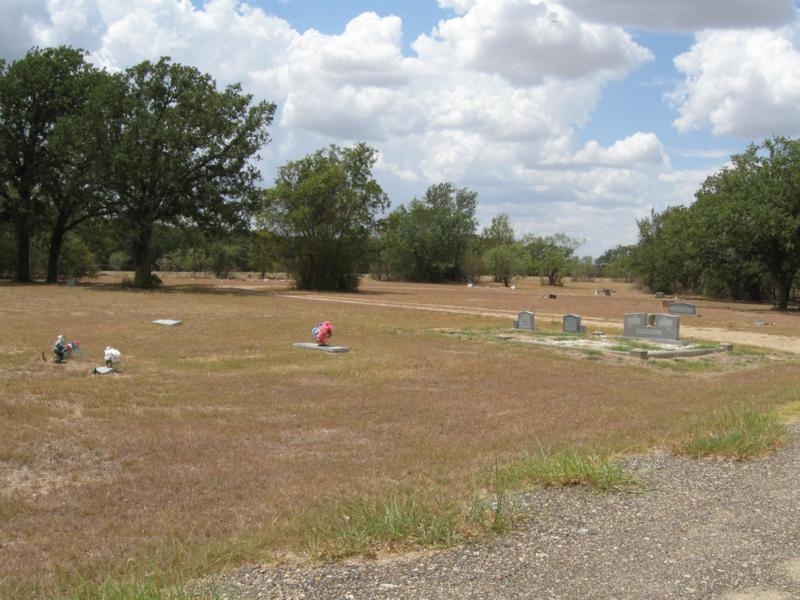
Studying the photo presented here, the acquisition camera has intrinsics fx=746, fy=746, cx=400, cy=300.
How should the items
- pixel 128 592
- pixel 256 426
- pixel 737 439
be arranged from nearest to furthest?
pixel 128 592, pixel 737 439, pixel 256 426

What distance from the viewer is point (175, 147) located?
138 feet

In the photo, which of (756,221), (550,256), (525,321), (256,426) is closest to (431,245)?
(550,256)

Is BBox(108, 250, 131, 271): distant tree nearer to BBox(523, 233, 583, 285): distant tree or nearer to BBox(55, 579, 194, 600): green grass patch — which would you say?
BBox(523, 233, 583, 285): distant tree

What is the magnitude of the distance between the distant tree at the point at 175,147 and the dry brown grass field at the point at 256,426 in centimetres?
2308

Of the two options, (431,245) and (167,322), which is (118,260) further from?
(167,322)

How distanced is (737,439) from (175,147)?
130 feet

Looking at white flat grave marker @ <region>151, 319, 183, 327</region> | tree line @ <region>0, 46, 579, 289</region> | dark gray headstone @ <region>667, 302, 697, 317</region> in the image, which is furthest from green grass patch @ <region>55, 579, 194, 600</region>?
tree line @ <region>0, 46, 579, 289</region>

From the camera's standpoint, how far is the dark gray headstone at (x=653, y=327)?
2139 centimetres

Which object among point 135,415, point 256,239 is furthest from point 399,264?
point 135,415

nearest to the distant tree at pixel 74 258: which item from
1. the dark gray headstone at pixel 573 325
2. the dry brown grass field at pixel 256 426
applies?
the dry brown grass field at pixel 256 426

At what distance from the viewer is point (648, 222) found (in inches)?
3194

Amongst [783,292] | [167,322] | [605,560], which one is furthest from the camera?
[783,292]

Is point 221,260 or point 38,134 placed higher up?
point 38,134

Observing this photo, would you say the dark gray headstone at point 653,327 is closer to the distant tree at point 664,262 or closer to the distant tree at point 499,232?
the distant tree at point 664,262
